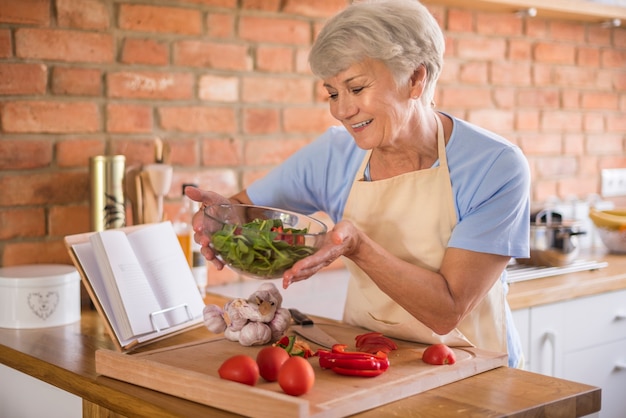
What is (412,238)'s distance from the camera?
1.69 metres

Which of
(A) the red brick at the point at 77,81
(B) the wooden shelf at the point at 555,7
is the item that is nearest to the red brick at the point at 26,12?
(A) the red brick at the point at 77,81

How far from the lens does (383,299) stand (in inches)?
67.7

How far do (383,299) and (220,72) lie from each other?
35.6 inches

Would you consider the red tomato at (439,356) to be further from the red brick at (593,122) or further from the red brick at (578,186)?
the red brick at (593,122)

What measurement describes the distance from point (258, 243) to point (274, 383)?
0.78 ft

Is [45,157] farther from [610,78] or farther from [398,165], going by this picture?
[610,78]

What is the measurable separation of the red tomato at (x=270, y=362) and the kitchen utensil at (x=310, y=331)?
0.25 metres

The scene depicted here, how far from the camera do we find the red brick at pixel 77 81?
203 cm

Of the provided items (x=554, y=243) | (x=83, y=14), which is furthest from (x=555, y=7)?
(x=83, y=14)

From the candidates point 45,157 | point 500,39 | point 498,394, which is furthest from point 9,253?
point 500,39

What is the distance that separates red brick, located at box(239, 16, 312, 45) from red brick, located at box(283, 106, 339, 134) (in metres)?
0.20

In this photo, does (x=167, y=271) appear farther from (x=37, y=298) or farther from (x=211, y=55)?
(x=211, y=55)

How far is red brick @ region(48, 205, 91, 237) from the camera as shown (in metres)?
2.07

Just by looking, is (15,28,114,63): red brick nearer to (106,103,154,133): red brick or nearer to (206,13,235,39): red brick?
(106,103,154,133): red brick
